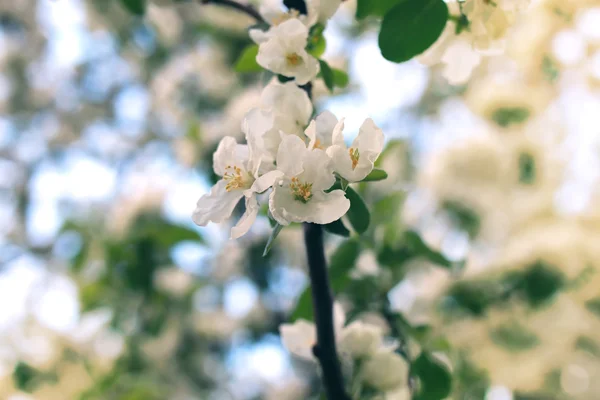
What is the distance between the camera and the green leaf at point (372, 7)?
A: 0.52 metres

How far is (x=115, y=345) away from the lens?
185 cm

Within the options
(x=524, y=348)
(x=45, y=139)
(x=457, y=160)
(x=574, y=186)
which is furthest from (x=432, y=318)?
(x=45, y=139)

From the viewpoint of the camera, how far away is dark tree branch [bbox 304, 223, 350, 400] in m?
0.45

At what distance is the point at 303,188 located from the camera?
1.28ft

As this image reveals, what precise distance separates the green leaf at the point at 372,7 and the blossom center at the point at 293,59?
10cm

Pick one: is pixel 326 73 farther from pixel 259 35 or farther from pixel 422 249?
pixel 422 249

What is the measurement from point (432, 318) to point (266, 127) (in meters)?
1.12

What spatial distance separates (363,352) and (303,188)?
26cm

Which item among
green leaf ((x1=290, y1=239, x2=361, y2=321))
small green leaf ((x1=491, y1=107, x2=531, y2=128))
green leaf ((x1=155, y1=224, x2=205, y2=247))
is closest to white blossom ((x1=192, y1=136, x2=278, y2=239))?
green leaf ((x1=290, y1=239, x2=361, y2=321))

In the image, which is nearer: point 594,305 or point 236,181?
point 236,181

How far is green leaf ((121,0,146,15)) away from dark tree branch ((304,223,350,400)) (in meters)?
0.46

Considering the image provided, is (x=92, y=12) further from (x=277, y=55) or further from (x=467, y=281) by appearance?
(x=277, y=55)

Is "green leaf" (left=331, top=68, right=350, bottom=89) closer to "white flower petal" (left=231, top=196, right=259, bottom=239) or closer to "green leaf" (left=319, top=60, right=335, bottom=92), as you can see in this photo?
"green leaf" (left=319, top=60, right=335, bottom=92)

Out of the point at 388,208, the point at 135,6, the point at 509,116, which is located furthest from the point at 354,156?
the point at 509,116
